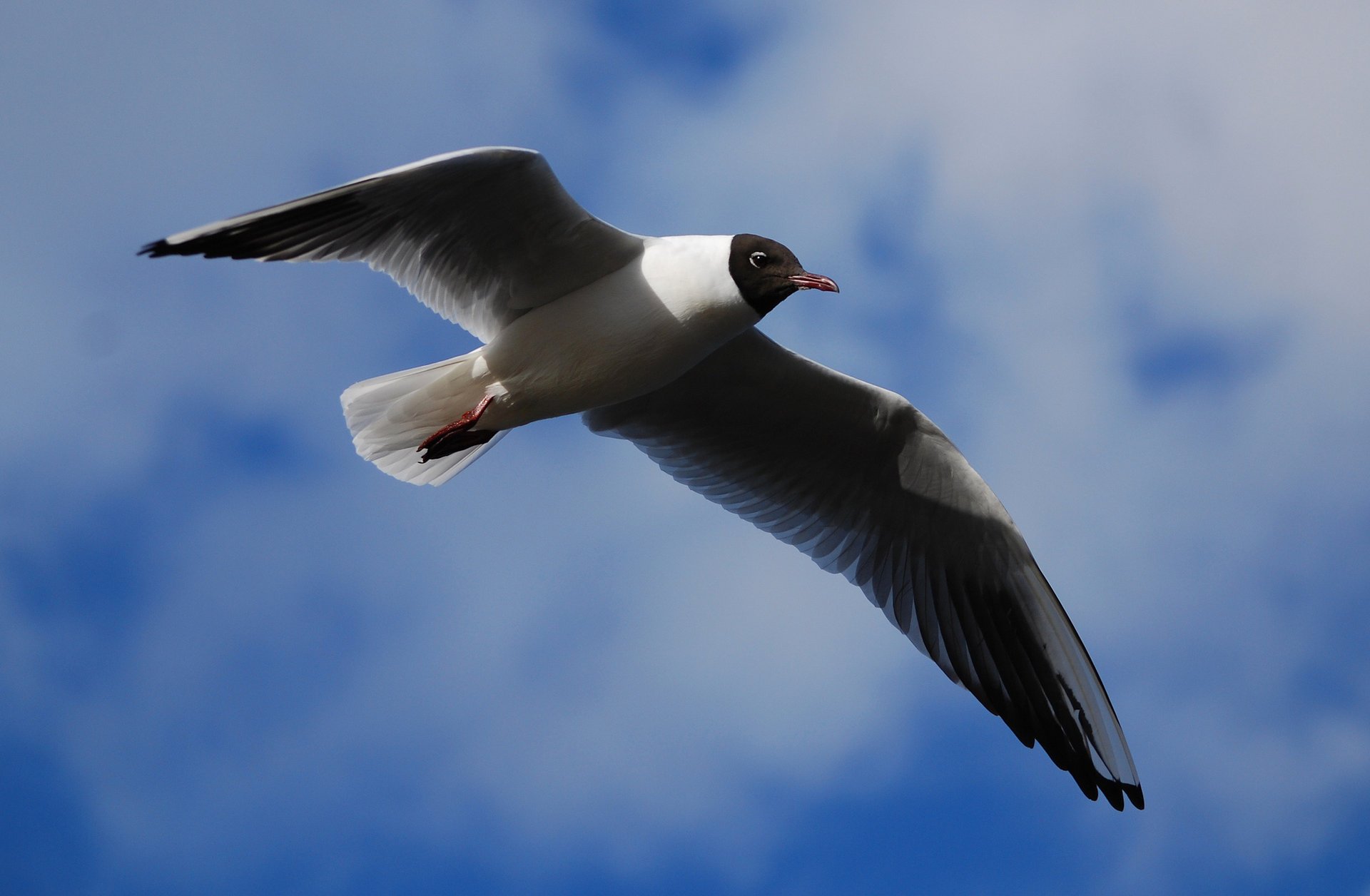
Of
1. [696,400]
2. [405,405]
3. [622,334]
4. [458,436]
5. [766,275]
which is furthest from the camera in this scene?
[696,400]

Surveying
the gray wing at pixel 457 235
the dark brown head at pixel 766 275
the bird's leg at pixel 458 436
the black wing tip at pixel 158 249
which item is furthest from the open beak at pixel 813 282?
the black wing tip at pixel 158 249

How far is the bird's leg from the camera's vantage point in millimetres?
6312

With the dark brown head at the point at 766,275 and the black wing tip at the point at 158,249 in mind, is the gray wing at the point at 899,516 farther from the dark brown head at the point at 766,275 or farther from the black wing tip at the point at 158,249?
the black wing tip at the point at 158,249

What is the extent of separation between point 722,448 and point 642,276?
158 centimetres

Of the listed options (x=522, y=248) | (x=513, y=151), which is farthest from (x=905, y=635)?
(x=513, y=151)

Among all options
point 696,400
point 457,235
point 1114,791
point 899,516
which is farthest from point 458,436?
point 1114,791

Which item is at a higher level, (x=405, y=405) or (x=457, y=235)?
(x=457, y=235)

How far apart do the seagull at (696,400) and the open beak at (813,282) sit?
0.01 m

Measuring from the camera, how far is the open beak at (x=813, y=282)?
19.5 feet

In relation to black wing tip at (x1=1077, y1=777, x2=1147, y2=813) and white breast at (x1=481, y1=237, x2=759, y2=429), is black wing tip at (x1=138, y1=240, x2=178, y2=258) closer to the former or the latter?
white breast at (x1=481, y1=237, x2=759, y2=429)

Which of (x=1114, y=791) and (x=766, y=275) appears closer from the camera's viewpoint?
(x=766, y=275)

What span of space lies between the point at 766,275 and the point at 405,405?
6.32ft

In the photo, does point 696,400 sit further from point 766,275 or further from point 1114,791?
point 1114,791

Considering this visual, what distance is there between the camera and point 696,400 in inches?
283
